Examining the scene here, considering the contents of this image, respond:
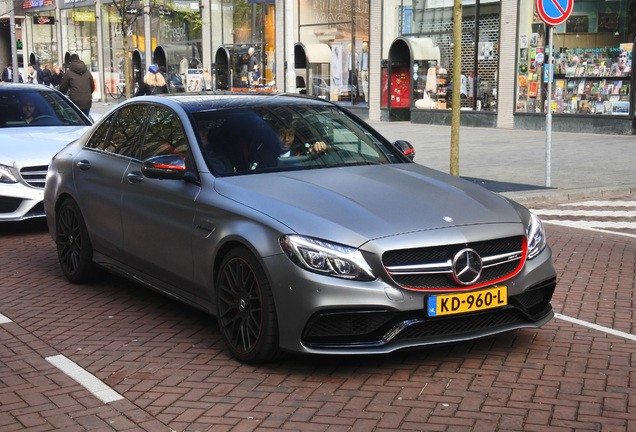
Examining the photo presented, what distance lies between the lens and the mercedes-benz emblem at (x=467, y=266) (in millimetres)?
4582

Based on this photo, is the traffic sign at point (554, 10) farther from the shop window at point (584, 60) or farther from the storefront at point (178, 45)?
the storefront at point (178, 45)

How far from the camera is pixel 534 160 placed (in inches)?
631

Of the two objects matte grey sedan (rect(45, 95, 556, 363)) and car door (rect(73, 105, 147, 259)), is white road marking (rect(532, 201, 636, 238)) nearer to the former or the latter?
matte grey sedan (rect(45, 95, 556, 363))

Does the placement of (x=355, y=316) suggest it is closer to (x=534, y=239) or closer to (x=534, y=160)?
(x=534, y=239)

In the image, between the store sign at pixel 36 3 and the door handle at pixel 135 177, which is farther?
the store sign at pixel 36 3

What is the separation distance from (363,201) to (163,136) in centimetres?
179

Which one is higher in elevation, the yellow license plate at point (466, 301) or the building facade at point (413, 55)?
the building facade at point (413, 55)

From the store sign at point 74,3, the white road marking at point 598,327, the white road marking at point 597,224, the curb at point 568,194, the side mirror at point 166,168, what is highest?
the store sign at point 74,3

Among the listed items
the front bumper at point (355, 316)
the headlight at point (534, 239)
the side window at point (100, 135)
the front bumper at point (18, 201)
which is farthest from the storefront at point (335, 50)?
the front bumper at point (355, 316)

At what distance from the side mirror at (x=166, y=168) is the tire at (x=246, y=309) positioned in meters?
0.78

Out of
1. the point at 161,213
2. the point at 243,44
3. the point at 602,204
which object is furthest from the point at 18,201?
the point at 243,44

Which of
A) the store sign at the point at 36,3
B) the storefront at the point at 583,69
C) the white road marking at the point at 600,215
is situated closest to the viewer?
the white road marking at the point at 600,215

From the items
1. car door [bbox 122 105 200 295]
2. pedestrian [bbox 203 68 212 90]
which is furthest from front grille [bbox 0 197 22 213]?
pedestrian [bbox 203 68 212 90]

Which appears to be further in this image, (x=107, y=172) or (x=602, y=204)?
(x=602, y=204)
